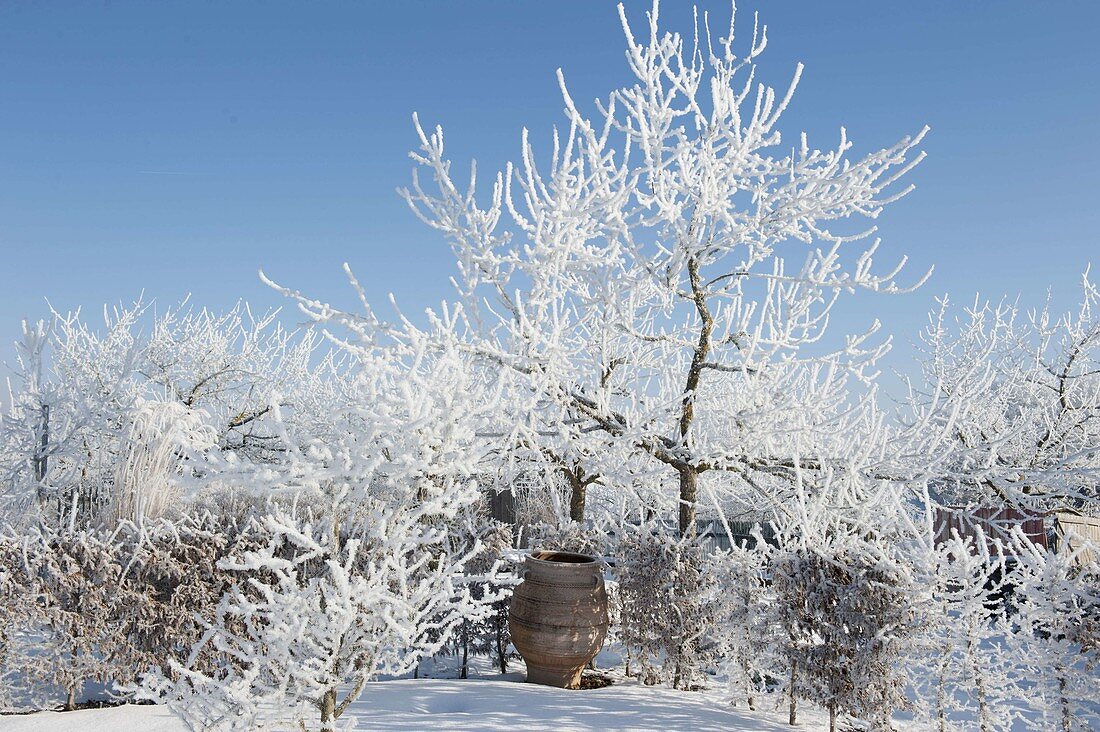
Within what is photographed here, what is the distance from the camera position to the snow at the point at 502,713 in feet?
15.1

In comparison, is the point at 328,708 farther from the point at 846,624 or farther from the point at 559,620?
the point at 846,624

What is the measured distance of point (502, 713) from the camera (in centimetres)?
481

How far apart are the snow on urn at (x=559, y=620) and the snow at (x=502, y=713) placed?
0.31 m

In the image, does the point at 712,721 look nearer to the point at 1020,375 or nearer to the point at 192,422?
the point at 192,422

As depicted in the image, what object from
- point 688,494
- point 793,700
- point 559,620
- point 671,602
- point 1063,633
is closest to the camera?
point 1063,633

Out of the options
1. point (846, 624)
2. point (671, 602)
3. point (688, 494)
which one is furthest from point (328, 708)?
point (688, 494)

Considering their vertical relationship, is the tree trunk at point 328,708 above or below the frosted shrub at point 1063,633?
below

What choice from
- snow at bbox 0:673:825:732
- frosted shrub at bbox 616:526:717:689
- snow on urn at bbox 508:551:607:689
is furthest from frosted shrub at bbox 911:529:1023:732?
snow on urn at bbox 508:551:607:689

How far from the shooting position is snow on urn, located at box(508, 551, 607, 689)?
19.5 ft

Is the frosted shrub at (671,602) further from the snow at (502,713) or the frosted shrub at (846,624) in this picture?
the frosted shrub at (846,624)

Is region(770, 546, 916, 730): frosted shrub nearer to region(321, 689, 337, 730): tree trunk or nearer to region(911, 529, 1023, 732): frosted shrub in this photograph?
region(911, 529, 1023, 732): frosted shrub

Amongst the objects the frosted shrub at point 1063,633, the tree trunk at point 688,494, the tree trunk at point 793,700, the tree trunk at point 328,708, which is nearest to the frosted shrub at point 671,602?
the tree trunk at point 688,494

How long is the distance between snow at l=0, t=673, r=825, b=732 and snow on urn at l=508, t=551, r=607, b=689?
308 mm

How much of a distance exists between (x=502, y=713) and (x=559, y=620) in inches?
47.3
